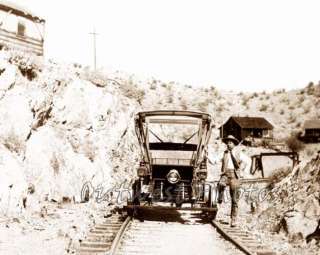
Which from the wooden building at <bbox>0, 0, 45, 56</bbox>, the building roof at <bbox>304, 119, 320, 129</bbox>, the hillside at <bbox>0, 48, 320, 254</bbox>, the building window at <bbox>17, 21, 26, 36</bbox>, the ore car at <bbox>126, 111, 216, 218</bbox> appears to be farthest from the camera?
the building roof at <bbox>304, 119, 320, 129</bbox>

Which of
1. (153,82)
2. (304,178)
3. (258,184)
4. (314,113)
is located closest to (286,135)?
(314,113)

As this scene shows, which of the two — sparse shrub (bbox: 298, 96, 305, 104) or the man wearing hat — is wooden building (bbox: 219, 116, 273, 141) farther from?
the man wearing hat

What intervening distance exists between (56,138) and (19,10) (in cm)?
1285

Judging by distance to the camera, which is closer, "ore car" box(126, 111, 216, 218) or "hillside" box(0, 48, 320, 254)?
"ore car" box(126, 111, 216, 218)

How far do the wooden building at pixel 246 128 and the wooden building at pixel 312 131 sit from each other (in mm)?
4140

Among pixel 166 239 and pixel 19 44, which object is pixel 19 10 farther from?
pixel 166 239

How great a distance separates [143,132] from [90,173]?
8116mm

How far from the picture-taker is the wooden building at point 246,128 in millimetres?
51812

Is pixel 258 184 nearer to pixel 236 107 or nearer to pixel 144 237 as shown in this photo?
pixel 144 237

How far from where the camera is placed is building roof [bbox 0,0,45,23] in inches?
1095

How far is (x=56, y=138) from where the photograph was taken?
20000mm

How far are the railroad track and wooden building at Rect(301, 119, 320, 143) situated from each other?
139 ft

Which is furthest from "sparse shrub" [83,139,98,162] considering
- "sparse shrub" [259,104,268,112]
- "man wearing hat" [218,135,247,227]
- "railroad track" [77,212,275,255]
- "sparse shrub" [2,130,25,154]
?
"sparse shrub" [259,104,268,112]

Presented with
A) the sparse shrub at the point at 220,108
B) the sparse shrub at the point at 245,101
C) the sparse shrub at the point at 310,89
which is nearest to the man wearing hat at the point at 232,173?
the sparse shrub at the point at 220,108
